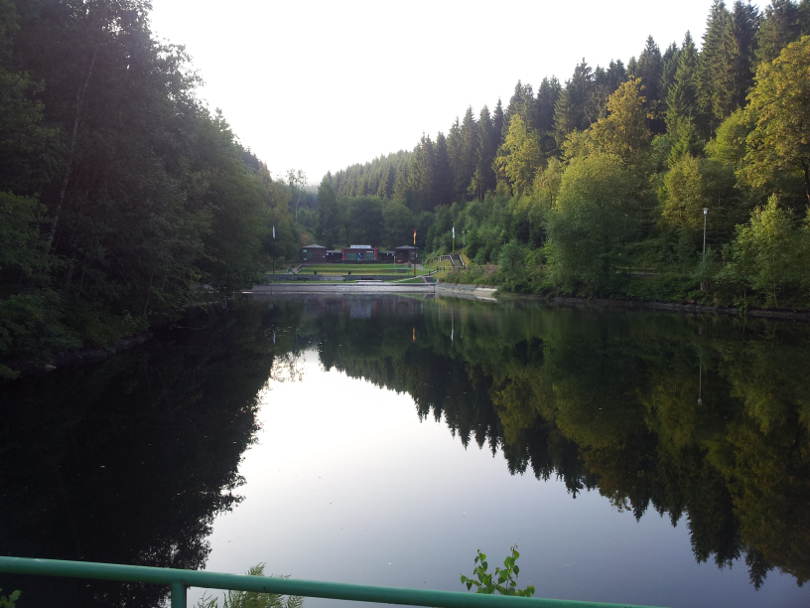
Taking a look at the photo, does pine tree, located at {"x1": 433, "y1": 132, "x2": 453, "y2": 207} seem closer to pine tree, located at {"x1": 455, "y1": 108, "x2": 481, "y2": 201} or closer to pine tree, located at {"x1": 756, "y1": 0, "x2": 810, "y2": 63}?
pine tree, located at {"x1": 455, "y1": 108, "x2": 481, "y2": 201}

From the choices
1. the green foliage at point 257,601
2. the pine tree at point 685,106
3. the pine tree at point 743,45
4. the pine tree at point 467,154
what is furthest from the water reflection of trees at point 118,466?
the pine tree at point 467,154

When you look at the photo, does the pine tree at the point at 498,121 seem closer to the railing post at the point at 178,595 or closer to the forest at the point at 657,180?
the forest at the point at 657,180

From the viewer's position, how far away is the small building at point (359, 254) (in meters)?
94.8

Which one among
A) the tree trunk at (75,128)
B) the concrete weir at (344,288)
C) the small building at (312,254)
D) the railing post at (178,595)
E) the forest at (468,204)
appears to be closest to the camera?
the railing post at (178,595)

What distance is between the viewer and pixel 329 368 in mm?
18531

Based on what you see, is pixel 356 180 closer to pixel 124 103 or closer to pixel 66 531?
pixel 124 103

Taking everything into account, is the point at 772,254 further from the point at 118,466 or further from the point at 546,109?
the point at 546,109

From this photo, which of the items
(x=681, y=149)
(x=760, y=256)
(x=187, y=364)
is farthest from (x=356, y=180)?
(x=187, y=364)

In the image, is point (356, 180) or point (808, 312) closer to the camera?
point (808, 312)

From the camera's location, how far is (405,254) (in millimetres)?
96500

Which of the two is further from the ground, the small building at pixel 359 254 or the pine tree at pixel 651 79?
the pine tree at pixel 651 79

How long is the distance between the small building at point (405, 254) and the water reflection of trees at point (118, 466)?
78.7 meters

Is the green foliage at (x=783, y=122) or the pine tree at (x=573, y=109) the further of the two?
the pine tree at (x=573, y=109)

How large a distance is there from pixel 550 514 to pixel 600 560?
3.95 feet
